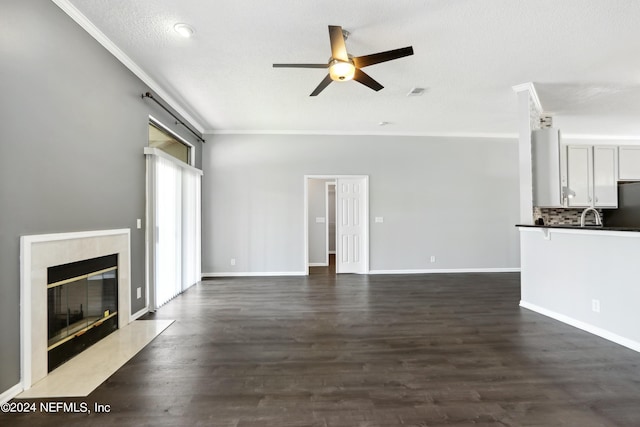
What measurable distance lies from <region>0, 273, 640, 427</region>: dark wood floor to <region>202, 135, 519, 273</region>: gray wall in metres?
2.08

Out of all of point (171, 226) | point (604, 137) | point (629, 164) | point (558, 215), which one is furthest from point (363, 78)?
point (604, 137)

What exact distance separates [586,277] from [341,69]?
3.17 meters

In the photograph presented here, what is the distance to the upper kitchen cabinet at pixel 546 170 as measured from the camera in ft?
12.0

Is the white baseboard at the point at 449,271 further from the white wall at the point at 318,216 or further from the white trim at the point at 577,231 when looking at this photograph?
the white trim at the point at 577,231

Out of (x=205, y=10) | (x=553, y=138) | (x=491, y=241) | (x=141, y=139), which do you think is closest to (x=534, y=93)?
(x=553, y=138)

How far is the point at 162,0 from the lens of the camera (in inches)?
85.9

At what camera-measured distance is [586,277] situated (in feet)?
9.56

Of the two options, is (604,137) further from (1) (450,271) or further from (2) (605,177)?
(1) (450,271)

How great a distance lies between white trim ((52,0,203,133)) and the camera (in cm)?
228

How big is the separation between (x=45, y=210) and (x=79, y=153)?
61cm

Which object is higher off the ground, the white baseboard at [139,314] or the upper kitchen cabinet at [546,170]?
the upper kitchen cabinet at [546,170]

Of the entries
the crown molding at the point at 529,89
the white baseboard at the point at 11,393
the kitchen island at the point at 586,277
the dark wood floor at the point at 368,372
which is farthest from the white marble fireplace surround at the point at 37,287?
the crown molding at the point at 529,89

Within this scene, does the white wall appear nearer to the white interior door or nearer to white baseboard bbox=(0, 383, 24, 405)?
the white interior door

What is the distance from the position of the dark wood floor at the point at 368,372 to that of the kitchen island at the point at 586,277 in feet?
0.61
